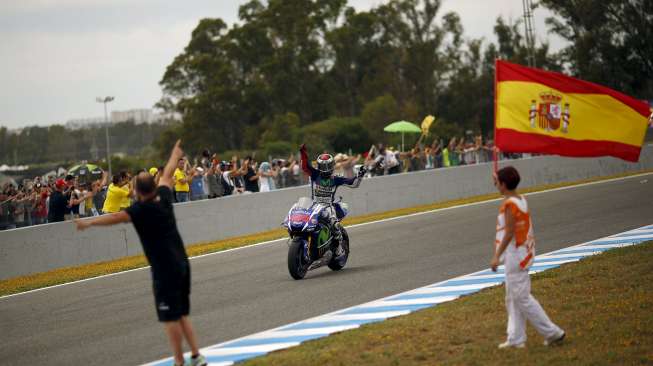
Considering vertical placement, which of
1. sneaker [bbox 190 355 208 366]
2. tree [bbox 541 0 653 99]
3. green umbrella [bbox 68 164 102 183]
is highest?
tree [bbox 541 0 653 99]

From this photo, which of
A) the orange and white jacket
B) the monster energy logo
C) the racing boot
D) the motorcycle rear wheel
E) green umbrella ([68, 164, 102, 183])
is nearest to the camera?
the orange and white jacket

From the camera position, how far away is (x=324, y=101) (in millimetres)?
82938

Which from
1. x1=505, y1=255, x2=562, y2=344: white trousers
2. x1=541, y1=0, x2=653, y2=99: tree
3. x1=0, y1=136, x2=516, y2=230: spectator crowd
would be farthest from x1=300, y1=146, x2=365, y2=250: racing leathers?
x1=541, y1=0, x2=653, y2=99: tree

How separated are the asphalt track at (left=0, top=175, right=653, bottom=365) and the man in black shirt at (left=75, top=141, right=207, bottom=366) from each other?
3.99 ft

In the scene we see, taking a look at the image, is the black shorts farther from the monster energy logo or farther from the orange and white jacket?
the monster energy logo

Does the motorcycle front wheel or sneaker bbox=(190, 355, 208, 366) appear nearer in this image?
sneaker bbox=(190, 355, 208, 366)

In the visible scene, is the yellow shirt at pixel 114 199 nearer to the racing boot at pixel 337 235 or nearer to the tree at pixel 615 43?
the racing boot at pixel 337 235

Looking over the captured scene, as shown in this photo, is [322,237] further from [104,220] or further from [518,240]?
[104,220]

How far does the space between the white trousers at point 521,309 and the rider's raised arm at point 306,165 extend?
6.79 m

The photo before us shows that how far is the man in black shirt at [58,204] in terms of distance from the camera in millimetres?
21641

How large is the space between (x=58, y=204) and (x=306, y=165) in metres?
8.38

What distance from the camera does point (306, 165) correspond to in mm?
15406

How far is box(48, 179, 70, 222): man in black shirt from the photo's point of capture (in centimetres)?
2164

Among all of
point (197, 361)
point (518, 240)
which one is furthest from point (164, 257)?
point (518, 240)
